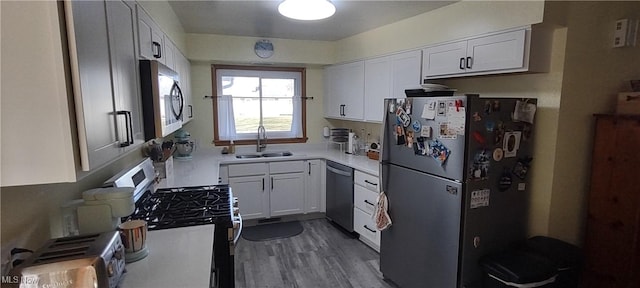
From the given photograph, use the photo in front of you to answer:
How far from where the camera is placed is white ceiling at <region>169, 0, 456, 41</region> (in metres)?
2.63

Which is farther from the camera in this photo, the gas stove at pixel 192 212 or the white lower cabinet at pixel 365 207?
the white lower cabinet at pixel 365 207

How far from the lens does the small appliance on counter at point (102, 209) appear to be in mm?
1270

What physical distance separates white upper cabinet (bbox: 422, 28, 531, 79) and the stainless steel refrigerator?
285 mm

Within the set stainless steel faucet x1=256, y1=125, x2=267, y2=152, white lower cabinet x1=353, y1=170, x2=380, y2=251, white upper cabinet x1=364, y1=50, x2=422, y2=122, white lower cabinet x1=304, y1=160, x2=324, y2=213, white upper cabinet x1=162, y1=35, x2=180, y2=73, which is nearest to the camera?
white upper cabinet x1=162, y1=35, x2=180, y2=73

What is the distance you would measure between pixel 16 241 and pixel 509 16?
8.84 feet

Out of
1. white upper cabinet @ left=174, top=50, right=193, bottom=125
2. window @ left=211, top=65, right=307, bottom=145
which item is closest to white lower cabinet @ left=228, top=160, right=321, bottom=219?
window @ left=211, top=65, right=307, bottom=145

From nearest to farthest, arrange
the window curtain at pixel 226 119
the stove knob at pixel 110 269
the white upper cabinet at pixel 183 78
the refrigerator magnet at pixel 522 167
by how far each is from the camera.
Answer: the stove knob at pixel 110 269 → the refrigerator magnet at pixel 522 167 → the white upper cabinet at pixel 183 78 → the window curtain at pixel 226 119

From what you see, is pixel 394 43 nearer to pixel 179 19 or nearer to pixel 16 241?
pixel 179 19

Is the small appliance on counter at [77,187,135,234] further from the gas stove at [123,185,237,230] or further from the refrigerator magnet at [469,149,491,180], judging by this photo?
the refrigerator magnet at [469,149,491,180]

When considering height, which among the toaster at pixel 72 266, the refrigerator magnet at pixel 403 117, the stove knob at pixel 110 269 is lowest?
the stove knob at pixel 110 269

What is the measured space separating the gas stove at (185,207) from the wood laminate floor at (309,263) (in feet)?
3.15

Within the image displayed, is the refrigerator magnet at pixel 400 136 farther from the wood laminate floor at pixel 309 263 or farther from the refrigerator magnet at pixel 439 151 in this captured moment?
the wood laminate floor at pixel 309 263

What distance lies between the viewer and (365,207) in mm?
3303

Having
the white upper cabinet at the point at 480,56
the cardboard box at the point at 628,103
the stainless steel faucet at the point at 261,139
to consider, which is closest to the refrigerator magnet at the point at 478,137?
the white upper cabinet at the point at 480,56
